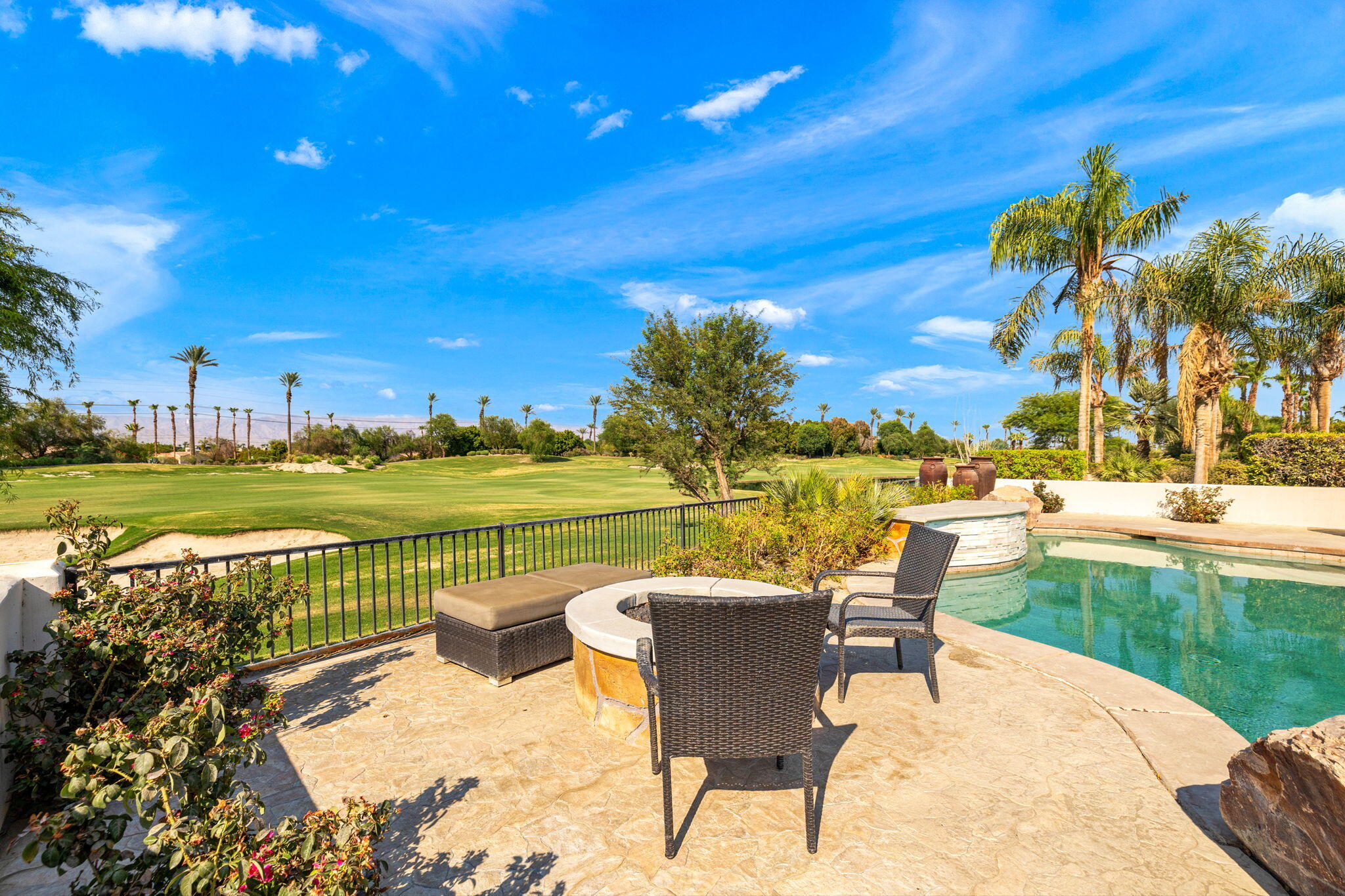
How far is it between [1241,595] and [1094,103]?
8946 mm

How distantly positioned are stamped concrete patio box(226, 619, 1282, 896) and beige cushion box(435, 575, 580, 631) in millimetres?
496

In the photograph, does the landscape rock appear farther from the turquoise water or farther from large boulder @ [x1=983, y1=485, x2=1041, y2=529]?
the turquoise water

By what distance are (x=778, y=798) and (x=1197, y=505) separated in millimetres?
15494

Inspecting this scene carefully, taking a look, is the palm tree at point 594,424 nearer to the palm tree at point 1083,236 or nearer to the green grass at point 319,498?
the green grass at point 319,498

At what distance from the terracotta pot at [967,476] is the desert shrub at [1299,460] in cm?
788

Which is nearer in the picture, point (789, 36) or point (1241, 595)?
point (1241, 595)

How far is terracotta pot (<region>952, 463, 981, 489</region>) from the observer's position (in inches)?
507

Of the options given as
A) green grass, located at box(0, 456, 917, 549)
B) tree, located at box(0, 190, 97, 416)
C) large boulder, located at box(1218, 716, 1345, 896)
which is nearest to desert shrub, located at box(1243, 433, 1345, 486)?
green grass, located at box(0, 456, 917, 549)

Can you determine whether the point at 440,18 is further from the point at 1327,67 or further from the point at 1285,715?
the point at 1327,67

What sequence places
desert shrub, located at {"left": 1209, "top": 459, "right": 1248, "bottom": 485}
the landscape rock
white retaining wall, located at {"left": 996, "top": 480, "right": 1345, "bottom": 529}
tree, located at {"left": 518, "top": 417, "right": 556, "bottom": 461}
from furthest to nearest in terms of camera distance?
tree, located at {"left": 518, "top": 417, "right": 556, "bottom": 461} → the landscape rock → desert shrub, located at {"left": 1209, "top": 459, "right": 1248, "bottom": 485} → white retaining wall, located at {"left": 996, "top": 480, "right": 1345, "bottom": 529}

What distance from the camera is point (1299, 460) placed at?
1366 cm

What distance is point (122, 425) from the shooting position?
6844 centimetres

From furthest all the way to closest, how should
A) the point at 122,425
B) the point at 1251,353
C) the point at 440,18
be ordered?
the point at 122,425, the point at 1251,353, the point at 440,18

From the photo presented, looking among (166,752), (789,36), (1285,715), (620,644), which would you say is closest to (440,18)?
(789,36)
